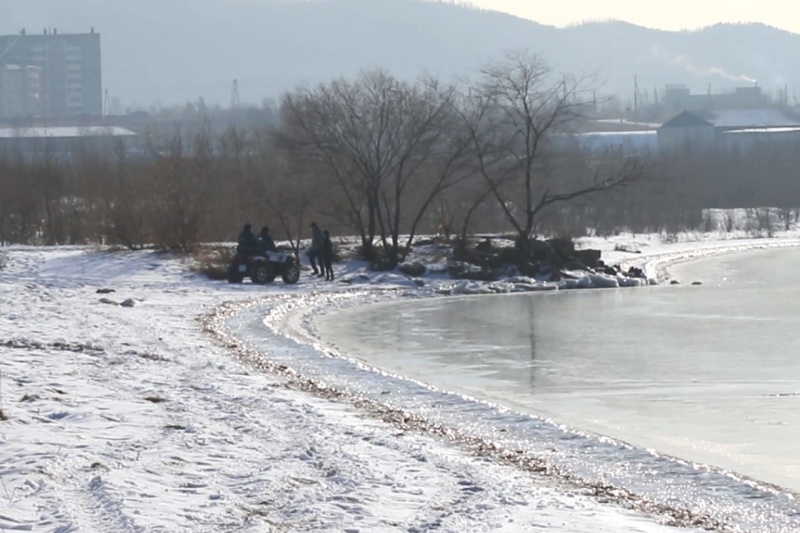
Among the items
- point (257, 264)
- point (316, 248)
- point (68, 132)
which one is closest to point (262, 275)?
point (257, 264)

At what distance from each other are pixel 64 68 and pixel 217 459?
191 metres

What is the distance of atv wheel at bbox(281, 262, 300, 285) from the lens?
3484 cm

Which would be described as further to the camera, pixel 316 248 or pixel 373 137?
pixel 373 137

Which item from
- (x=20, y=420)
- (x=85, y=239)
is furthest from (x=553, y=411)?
(x=85, y=239)

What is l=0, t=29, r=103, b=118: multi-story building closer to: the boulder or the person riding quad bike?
the boulder

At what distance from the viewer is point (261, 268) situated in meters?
34.5

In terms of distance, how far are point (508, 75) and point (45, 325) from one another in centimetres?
2686

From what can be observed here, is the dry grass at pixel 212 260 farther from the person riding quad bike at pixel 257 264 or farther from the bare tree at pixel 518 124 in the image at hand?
the bare tree at pixel 518 124

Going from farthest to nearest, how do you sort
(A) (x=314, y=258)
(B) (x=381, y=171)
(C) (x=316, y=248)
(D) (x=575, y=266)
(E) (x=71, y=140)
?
1. (E) (x=71, y=140)
2. (B) (x=381, y=171)
3. (D) (x=575, y=266)
4. (A) (x=314, y=258)
5. (C) (x=316, y=248)

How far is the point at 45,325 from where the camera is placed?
790 inches

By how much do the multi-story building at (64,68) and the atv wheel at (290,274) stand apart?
157m

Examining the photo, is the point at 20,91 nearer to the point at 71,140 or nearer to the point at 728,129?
the point at 71,140

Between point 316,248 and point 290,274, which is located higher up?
point 316,248

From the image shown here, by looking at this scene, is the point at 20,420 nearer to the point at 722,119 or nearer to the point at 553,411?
the point at 553,411
